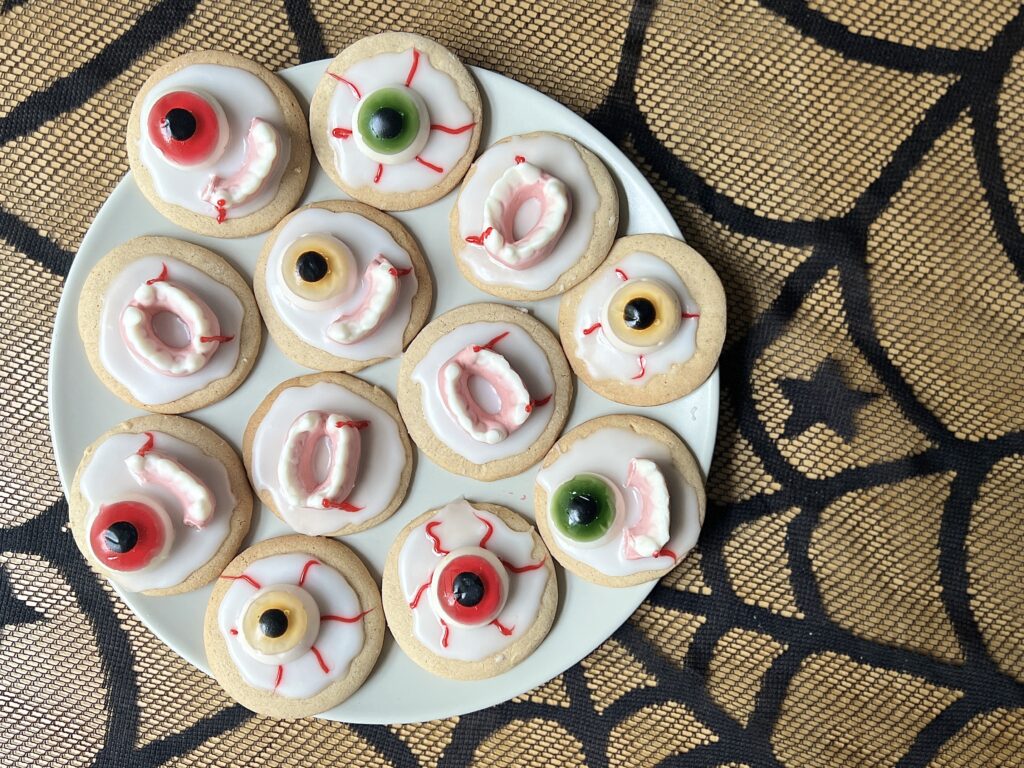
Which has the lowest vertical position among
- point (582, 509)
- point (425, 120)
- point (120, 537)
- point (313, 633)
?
point (120, 537)

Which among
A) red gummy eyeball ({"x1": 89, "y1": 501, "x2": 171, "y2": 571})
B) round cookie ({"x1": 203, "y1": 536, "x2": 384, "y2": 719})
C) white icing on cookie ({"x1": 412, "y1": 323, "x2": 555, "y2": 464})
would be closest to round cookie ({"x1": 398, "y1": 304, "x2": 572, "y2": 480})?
white icing on cookie ({"x1": 412, "y1": 323, "x2": 555, "y2": 464})

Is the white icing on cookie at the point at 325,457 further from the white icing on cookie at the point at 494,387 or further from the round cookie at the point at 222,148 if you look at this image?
the round cookie at the point at 222,148

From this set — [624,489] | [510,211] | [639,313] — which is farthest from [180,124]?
[624,489]

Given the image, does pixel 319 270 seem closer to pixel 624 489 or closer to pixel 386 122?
pixel 386 122

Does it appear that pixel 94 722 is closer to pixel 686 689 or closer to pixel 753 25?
pixel 686 689

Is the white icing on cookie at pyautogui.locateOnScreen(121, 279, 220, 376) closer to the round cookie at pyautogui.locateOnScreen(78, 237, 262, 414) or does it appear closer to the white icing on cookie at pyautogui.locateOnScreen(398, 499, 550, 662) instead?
the round cookie at pyautogui.locateOnScreen(78, 237, 262, 414)

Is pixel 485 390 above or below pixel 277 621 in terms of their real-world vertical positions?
above
